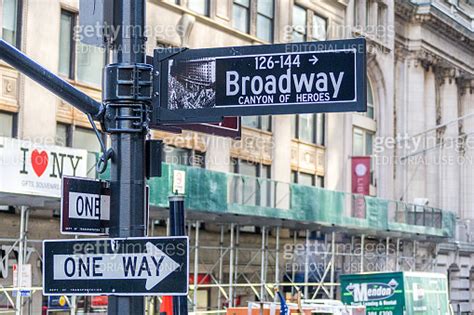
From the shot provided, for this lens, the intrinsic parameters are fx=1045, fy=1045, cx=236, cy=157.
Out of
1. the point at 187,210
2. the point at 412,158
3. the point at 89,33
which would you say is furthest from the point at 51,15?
the point at 412,158

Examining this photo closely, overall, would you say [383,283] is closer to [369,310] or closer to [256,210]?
[369,310]

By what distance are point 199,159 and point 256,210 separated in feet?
11.2

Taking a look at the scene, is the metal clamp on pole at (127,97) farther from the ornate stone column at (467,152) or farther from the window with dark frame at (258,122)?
the ornate stone column at (467,152)

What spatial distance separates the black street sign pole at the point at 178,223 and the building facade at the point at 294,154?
2.95 metres

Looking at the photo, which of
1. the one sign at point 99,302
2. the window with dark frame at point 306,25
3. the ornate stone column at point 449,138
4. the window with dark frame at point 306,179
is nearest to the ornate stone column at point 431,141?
the ornate stone column at point 449,138

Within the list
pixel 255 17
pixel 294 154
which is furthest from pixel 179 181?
pixel 294 154

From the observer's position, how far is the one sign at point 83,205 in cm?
774

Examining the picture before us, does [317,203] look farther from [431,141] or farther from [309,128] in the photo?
[431,141]

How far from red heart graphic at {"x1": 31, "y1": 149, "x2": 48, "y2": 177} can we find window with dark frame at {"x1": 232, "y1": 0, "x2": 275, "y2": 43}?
1459 cm

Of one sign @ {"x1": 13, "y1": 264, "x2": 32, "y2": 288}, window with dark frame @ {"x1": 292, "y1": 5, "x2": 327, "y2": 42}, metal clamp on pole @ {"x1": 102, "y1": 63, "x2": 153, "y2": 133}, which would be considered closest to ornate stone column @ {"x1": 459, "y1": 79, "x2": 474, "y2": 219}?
window with dark frame @ {"x1": 292, "y1": 5, "x2": 327, "y2": 42}

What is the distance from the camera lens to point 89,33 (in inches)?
323

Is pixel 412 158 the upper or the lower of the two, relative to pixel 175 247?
upper

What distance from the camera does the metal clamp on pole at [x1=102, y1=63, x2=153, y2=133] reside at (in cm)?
788

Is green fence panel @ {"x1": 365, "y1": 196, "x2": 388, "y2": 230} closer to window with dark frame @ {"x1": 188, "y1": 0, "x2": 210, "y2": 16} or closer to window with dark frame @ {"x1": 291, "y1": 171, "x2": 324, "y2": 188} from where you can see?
window with dark frame @ {"x1": 291, "y1": 171, "x2": 324, "y2": 188}
